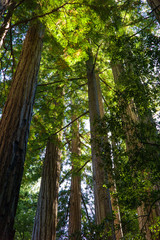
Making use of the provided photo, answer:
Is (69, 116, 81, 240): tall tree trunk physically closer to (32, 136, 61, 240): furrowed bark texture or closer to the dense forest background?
the dense forest background

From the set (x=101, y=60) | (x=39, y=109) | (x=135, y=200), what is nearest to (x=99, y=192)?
(x=135, y=200)

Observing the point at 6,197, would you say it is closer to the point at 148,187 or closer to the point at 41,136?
the point at 148,187

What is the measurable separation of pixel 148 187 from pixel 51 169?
12.9 feet

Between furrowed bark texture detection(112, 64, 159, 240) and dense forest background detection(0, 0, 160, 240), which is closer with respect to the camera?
dense forest background detection(0, 0, 160, 240)

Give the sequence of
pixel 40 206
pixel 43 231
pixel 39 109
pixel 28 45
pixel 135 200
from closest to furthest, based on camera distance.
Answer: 1. pixel 135 200
2. pixel 28 45
3. pixel 43 231
4. pixel 40 206
5. pixel 39 109

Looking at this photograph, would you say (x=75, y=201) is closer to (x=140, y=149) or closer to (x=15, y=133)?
(x=140, y=149)

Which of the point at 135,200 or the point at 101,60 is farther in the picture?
the point at 101,60

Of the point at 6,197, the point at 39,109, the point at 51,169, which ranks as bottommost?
the point at 6,197

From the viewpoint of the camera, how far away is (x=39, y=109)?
7156 mm

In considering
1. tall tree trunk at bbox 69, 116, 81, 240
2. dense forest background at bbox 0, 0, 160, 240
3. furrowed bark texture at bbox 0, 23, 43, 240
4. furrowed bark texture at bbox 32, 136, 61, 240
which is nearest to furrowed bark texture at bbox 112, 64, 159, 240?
dense forest background at bbox 0, 0, 160, 240

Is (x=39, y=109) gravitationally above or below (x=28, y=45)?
above

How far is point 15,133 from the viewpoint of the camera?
2.82 m

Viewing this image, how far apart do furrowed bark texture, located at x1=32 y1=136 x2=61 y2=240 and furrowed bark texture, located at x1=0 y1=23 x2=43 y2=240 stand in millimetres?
3225

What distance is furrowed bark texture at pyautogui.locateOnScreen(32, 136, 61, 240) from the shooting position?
5051 mm
